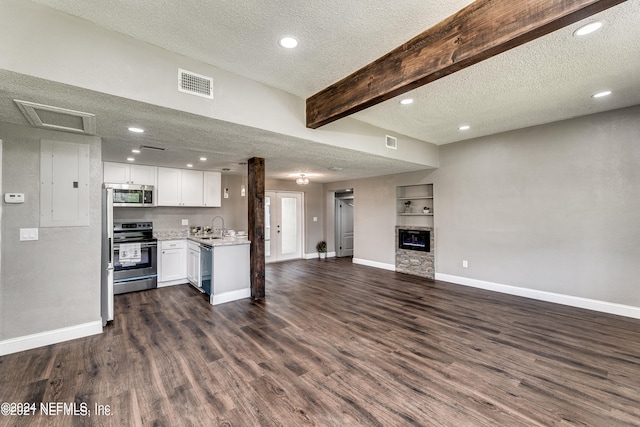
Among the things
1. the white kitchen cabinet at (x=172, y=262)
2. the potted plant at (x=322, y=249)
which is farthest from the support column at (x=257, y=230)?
the potted plant at (x=322, y=249)

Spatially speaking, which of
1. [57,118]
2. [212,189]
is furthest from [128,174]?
[57,118]

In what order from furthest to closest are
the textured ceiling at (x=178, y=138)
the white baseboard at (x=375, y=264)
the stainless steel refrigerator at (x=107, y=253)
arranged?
the white baseboard at (x=375, y=264) < the stainless steel refrigerator at (x=107, y=253) < the textured ceiling at (x=178, y=138)

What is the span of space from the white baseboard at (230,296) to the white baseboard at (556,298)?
160 inches

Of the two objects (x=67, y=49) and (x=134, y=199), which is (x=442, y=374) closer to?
(x=67, y=49)

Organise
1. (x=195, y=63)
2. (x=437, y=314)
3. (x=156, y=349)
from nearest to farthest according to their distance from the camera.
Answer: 1. (x=195, y=63)
2. (x=156, y=349)
3. (x=437, y=314)

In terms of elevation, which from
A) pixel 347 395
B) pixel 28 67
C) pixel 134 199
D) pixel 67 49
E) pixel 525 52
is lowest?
pixel 347 395

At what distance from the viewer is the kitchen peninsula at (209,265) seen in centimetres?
433

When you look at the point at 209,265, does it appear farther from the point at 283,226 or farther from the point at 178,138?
the point at 283,226

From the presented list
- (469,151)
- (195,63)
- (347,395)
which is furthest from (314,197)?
(347,395)

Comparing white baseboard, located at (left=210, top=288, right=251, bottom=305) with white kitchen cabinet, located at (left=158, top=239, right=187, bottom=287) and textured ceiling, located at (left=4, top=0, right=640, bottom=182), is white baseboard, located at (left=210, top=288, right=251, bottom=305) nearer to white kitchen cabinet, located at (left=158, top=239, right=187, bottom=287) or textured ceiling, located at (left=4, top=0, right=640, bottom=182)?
white kitchen cabinet, located at (left=158, top=239, right=187, bottom=287)

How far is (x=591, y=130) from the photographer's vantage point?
3.91 m

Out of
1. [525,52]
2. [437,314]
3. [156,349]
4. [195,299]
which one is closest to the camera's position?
[525,52]

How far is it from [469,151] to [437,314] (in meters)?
3.27

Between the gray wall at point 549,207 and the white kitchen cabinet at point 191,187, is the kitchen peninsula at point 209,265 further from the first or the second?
the gray wall at point 549,207
